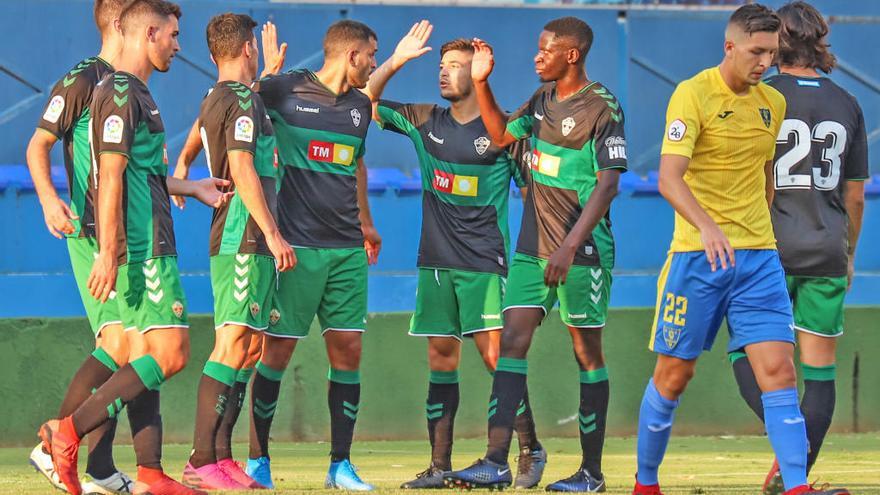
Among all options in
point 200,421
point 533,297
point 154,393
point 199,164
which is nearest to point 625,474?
point 533,297

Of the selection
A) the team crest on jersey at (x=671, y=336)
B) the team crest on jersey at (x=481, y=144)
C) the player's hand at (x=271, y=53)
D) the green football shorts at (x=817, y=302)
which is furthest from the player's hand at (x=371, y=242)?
the team crest on jersey at (x=671, y=336)

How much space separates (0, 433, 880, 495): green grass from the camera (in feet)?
28.7

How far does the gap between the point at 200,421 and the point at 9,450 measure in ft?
12.8

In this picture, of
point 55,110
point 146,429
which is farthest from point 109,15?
point 146,429

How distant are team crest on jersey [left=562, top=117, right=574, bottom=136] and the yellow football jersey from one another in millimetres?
1373

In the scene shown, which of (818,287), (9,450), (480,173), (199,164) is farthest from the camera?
(199,164)

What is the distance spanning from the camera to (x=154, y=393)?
7.16m

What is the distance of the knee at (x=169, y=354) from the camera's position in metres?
Result: 6.91

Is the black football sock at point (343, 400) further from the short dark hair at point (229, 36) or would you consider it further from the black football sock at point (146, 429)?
the short dark hair at point (229, 36)

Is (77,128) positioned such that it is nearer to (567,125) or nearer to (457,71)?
(457,71)

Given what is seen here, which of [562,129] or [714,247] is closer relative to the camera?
[714,247]

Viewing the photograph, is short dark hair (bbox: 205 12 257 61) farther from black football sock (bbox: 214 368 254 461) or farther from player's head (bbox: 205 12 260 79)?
black football sock (bbox: 214 368 254 461)

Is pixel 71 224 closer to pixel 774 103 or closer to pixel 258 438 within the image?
pixel 258 438

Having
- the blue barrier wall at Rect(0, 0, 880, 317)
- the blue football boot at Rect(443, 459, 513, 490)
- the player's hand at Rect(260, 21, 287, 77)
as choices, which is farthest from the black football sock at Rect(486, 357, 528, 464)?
the blue barrier wall at Rect(0, 0, 880, 317)
